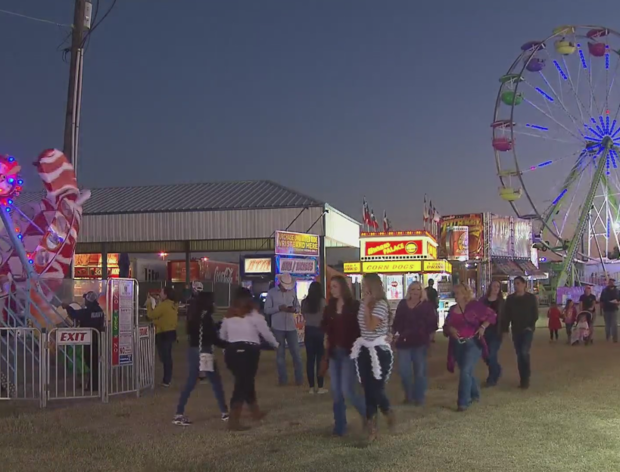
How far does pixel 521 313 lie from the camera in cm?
1078

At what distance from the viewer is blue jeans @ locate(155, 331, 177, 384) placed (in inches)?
444

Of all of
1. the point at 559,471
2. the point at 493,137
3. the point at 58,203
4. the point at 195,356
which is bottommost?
the point at 559,471

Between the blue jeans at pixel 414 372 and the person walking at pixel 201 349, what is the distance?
2.33 meters

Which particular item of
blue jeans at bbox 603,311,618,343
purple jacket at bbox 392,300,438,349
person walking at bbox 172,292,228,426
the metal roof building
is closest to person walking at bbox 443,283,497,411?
purple jacket at bbox 392,300,438,349

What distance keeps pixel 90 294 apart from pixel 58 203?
529cm

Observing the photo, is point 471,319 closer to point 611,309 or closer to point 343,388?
point 343,388

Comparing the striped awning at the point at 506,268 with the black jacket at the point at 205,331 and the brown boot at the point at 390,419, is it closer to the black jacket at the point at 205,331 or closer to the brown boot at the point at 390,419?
the black jacket at the point at 205,331

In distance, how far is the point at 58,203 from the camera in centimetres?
1516

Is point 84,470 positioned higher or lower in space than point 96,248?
A: lower

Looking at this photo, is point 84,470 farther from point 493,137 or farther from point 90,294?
point 493,137

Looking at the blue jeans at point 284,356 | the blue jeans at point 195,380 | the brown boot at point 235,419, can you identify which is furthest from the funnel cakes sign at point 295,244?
the brown boot at point 235,419

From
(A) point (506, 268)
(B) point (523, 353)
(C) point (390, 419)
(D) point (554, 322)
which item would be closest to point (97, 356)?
(C) point (390, 419)

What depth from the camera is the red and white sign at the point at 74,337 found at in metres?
9.59

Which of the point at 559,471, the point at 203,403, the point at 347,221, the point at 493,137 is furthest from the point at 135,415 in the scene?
the point at 493,137
